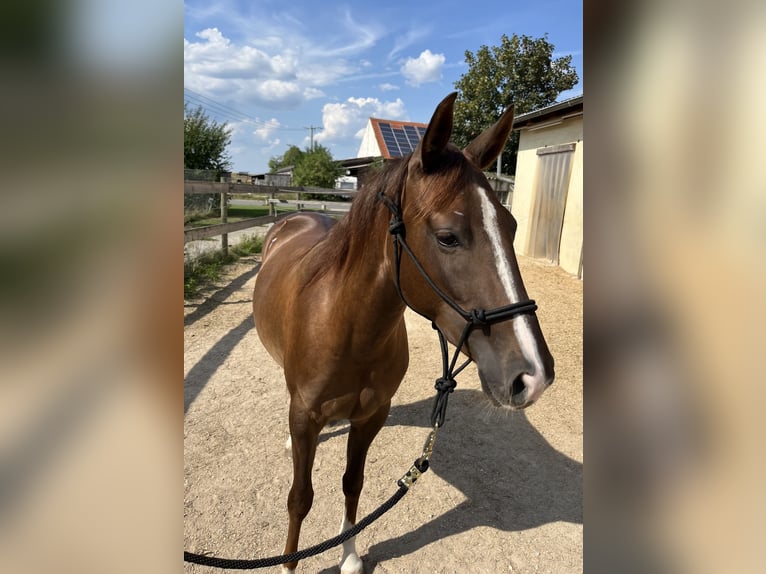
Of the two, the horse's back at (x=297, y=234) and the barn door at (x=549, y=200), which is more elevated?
the barn door at (x=549, y=200)

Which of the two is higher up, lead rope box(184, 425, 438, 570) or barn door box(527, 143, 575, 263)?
barn door box(527, 143, 575, 263)

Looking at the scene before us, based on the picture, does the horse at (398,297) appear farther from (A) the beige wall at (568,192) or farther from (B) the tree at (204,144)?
(B) the tree at (204,144)

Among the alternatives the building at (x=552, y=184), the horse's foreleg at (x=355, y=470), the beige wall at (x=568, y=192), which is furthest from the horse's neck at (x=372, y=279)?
the beige wall at (x=568, y=192)

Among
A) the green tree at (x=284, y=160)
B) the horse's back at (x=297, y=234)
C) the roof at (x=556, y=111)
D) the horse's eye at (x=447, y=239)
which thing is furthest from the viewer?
the green tree at (x=284, y=160)

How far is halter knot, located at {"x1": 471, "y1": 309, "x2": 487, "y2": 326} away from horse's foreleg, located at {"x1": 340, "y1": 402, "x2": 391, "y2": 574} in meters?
1.09

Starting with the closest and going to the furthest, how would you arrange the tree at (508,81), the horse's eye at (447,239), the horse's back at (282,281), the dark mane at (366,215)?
1. the horse's eye at (447,239)
2. the dark mane at (366,215)
3. the horse's back at (282,281)
4. the tree at (508,81)

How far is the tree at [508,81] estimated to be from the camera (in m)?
17.9

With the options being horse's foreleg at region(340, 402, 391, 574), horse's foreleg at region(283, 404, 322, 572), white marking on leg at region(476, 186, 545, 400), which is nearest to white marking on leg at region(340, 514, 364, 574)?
horse's foreleg at region(340, 402, 391, 574)

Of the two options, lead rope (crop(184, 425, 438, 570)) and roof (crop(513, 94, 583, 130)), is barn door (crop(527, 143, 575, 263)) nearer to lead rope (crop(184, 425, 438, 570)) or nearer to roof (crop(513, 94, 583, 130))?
roof (crop(513, 94, 583, 130))

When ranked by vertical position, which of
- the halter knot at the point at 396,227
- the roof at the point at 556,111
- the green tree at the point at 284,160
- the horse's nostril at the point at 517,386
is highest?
the green tree at the point at 284,160

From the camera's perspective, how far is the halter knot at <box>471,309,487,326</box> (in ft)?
4.27

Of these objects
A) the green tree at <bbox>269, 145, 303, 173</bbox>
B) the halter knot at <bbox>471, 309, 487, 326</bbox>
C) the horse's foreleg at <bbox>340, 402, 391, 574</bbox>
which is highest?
the green tree at <bbox>269, 145, 303, 173</bbox>

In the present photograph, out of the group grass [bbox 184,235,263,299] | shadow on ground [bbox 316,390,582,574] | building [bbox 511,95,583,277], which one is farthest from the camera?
building [bbox 511,95,583,277]
